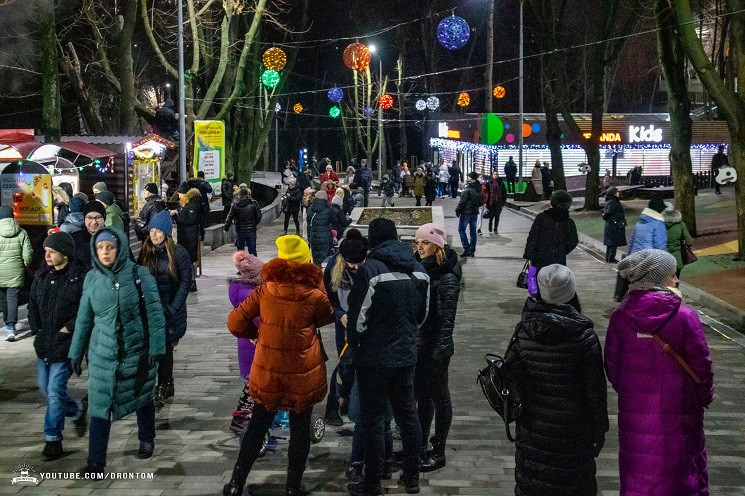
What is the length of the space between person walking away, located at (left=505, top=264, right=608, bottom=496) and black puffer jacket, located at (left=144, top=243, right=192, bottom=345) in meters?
3.97

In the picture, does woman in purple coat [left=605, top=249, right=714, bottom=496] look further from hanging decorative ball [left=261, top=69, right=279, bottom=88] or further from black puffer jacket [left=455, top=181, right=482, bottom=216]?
hanging decorative ball [left=261, top=69, right=279, bottom=88]

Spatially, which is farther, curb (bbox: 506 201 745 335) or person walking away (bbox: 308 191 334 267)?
person walking away (bbox: 308 191 334 267)

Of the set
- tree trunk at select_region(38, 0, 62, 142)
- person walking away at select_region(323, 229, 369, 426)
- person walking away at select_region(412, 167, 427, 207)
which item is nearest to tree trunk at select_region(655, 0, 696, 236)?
tree trunk at select_region(38, 0, 62, 142)

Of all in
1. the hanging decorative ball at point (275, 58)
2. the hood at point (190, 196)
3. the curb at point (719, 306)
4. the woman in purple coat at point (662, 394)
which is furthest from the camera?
the hanging decorative ball at point (275, 58)

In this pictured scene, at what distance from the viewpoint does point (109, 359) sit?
651 centimetres

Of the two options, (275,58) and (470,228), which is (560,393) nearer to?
(470,228)

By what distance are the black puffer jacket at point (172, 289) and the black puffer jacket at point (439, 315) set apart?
7.93 ft

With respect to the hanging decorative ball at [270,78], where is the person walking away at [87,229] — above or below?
below

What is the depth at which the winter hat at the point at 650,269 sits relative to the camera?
497 cm

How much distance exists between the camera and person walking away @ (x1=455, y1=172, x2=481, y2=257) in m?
19.6

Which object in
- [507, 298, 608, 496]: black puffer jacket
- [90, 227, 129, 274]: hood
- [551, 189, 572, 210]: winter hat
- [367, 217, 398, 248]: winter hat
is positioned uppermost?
[551, 189, 572, 210]: winter hat

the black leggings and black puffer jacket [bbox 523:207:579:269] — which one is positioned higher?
black puffer jacket [bbox 523:207:579:269]

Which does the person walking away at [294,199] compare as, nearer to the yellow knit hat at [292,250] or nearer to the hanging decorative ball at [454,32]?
the hanging decorative ball at [454,32]

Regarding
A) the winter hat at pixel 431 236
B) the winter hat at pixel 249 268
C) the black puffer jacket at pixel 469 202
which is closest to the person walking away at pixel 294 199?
the black puffer jacket at pixel 469 202
